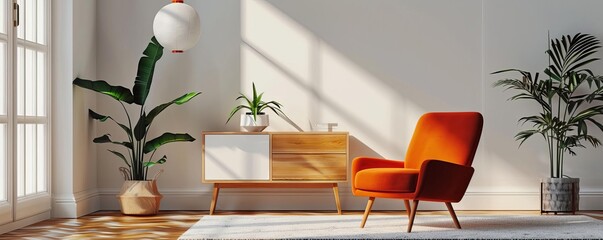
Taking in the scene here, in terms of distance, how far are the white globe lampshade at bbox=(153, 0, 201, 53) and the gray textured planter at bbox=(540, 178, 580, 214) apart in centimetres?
312

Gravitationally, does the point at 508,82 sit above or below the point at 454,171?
above

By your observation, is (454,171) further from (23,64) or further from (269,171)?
(23,64)

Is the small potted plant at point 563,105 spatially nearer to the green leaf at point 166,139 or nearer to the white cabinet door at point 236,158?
the white cabinet door at point 236,158

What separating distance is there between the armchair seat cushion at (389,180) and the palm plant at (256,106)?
1542 mm

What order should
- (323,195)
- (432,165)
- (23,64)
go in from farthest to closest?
(323,195), (23,64), (432,165)

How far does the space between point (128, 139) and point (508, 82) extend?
3.25m

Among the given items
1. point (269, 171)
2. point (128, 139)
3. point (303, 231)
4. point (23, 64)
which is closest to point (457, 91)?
point (269, 171)

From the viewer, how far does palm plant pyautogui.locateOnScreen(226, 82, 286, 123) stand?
21.9ft

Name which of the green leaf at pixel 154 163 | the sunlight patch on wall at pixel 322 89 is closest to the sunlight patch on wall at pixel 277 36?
the sunlight patch on wall at pixel 322 89

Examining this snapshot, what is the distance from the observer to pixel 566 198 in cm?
658

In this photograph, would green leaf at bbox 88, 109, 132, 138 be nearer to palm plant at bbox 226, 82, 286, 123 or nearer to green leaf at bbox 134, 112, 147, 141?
green leaf at bbox 134, 112, 147, 141

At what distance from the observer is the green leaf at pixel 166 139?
6660 mm

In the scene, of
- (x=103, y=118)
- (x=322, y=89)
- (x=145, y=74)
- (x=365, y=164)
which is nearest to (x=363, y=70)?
(x=322, y=89)

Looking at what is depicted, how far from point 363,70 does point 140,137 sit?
1953 mm
